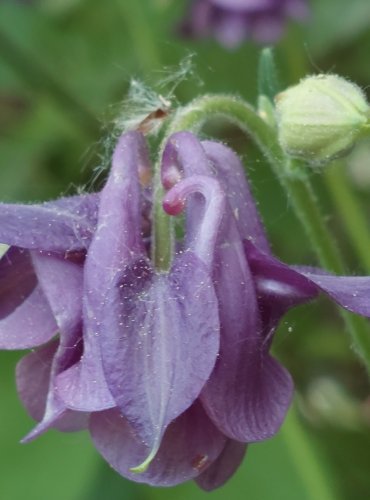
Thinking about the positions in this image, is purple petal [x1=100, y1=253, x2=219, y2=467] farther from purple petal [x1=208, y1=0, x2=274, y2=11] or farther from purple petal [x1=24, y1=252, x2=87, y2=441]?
purple petal [x1=208, y1=0, x2=274, y2=11]

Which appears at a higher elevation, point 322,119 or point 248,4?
point 248,4

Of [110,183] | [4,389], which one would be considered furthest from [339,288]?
[4,389]

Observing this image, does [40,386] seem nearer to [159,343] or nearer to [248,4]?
[159,343]

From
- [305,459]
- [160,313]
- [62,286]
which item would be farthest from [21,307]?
[305,459]

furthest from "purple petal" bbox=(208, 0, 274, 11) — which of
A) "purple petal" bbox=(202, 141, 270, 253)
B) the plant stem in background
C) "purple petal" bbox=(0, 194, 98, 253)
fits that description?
"purple petal" bbox=(0, 194, 98, 253)

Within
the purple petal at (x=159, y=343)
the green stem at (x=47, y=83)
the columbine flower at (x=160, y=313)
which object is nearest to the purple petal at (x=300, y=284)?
the columbine flower at (x=160, y=313)

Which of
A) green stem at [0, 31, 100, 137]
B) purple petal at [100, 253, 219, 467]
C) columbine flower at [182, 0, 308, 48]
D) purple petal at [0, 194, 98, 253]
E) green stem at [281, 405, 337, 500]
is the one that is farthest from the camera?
columbine flower at [182, 0, 308, 48]

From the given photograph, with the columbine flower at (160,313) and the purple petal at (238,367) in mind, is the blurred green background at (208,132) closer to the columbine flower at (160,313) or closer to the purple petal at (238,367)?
the columbine flower at (160,313)
